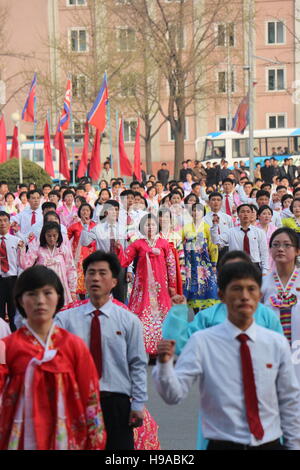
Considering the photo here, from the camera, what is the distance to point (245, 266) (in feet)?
14.8

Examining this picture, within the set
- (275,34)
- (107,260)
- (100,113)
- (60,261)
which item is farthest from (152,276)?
(275,34)

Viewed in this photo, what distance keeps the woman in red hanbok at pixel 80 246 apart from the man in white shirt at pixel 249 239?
73.8 inches

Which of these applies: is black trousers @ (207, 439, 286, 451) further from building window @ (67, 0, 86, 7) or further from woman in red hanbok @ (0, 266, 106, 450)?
building window @ (67, 0, 86, 7)


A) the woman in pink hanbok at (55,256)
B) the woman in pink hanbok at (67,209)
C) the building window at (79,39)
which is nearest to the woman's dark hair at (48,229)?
the woman in pink hanbok at (55,256)

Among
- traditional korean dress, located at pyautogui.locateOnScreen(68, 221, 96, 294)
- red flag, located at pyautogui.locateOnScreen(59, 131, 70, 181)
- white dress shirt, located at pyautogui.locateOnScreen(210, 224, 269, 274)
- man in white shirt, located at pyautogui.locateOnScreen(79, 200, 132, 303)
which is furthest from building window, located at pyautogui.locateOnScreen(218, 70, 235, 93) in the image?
white dress shirt, located at pyautogui.locateOnScreen(210, 224, 269, 274)

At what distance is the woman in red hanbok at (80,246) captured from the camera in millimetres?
13031

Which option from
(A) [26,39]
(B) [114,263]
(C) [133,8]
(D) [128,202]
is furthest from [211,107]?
(B) [114,263]

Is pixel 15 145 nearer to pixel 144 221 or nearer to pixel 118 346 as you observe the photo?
pixel 144 221

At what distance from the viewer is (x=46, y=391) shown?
4.35 m

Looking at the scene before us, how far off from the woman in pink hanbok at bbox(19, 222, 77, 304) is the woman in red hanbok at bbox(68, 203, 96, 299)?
1924 millimetres

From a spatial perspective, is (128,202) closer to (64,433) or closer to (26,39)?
(64,433)
